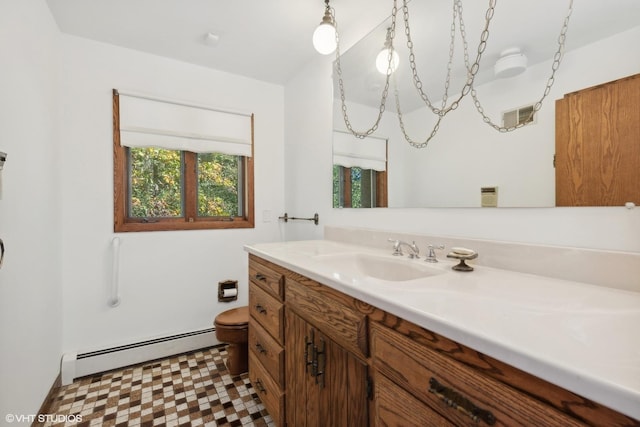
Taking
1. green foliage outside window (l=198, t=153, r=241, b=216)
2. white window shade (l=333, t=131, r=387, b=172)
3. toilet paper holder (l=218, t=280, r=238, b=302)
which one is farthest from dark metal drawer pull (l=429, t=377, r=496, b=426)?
green foliage outside window (l=198, t=153, r=241, b=216)

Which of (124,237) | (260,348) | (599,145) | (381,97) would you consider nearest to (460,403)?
(599,145)

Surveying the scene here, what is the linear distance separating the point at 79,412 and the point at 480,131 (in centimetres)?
243

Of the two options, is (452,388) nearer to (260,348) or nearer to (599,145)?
(599,145)

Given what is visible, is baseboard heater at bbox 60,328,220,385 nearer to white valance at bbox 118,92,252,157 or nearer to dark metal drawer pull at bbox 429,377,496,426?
white valance at bbox 118,92,252,157

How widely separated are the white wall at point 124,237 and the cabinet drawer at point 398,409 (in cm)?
191

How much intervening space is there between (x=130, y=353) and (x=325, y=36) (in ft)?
7.88

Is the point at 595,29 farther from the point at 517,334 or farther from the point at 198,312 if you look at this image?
the point at 198,312

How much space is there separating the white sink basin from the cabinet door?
0.95 feet

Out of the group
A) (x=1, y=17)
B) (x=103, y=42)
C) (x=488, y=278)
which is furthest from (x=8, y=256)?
(x=488, y=278)

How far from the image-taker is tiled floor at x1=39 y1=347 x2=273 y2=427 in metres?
1.50

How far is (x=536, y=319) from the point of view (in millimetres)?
562

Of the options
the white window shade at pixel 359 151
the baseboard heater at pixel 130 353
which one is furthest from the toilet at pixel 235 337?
the white window shade at pixel 359 151

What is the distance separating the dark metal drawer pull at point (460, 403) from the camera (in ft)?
1.63

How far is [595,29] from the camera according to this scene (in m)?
0.84
